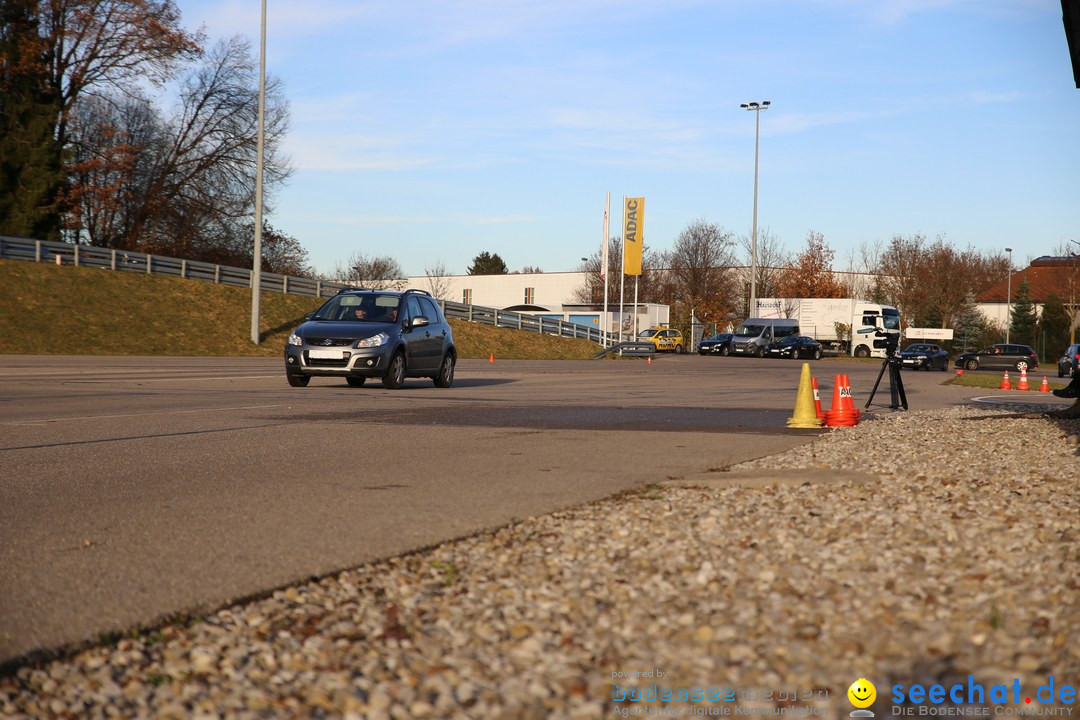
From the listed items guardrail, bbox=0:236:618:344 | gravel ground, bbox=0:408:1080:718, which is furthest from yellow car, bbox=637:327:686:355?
gravel ground, bbox=0:408:1080:718

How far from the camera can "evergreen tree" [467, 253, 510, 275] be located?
145m

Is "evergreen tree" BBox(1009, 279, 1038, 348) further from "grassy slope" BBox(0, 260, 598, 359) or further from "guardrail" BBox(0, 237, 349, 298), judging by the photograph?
"guardrail" BBox(0, 237, 349, 298)

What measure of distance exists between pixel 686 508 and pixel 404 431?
17.9 feet

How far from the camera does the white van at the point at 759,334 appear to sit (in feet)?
200

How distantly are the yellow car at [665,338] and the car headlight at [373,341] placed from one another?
171ft

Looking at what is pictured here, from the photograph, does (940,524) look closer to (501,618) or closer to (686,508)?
(686,508)

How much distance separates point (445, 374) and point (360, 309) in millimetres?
2397

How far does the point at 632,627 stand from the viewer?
12.6 ft

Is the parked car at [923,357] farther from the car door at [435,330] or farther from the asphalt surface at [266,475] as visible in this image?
the asphalt surface at [266,475]

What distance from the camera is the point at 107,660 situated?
3.56 m

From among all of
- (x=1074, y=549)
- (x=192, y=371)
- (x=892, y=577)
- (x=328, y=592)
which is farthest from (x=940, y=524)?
(x=192, y=371)

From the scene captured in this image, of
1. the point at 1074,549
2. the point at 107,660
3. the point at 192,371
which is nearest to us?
the point at 107,660

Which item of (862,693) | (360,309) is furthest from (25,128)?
(862,693)

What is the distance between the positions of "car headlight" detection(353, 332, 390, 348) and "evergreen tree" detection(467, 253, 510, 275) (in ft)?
417
